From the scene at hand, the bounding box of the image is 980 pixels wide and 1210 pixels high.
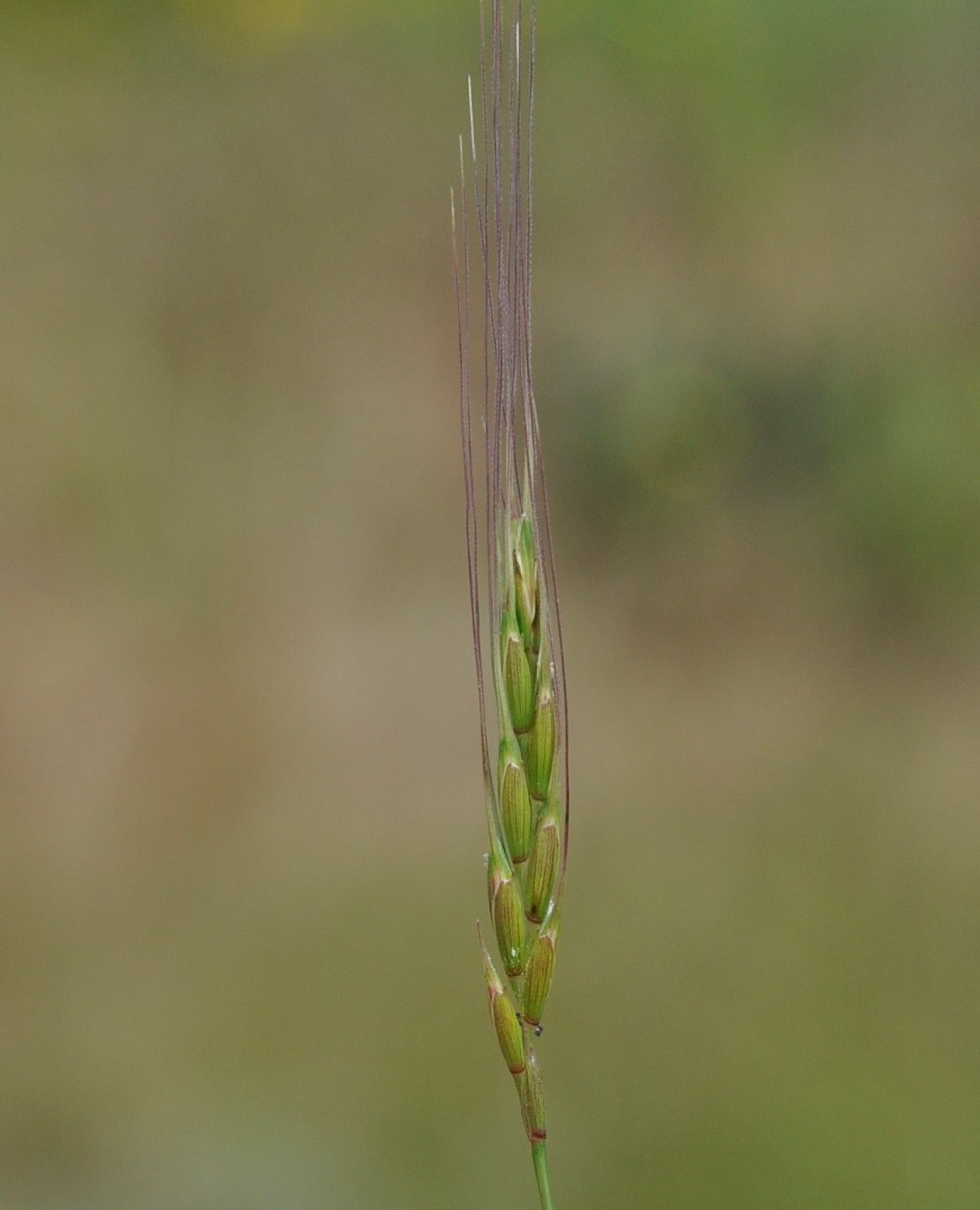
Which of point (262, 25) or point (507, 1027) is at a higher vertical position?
point (262, 25)

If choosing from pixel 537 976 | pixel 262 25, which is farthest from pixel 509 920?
pixel 262 25

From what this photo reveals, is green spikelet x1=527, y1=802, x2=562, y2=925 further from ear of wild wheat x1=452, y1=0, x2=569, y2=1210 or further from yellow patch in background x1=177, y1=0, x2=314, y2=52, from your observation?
yellow patch in background x1=177, y1=0, x2=314, y2=52

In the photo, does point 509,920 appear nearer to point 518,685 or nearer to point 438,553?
point 518,685

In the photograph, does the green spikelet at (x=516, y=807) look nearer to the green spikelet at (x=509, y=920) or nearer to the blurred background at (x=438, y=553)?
the green spikelet at (x=509, y=920)

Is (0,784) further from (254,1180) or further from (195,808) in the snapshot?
(254,1180)

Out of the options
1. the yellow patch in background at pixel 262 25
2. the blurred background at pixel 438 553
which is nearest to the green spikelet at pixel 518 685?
the blurred background at pixel 438 553

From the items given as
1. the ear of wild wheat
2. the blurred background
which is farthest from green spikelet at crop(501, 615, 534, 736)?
the blurred background

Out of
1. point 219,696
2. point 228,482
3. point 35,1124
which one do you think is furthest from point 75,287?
point 35,1124

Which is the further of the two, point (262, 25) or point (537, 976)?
point (262, 25)
